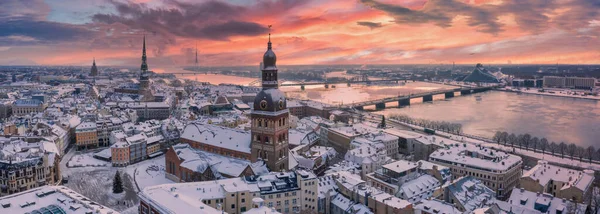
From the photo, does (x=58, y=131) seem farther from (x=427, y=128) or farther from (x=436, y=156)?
(x=427, y=128)

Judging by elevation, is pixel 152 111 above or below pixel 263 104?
below

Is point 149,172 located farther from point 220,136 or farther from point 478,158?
point 478,158

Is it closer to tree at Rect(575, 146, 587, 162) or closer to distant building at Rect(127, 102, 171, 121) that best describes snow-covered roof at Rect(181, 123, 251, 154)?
tree at Rect(575, 146, 587, 162)

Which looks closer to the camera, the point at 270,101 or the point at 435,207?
the point at 435,207

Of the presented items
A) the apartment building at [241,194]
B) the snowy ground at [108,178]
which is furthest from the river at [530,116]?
the snowy ground at [108,178]

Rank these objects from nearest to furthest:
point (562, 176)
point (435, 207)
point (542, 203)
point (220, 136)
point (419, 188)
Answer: point (435, 207), point (542, 203), point (419, 188), point (562, 176), point (220, 136)

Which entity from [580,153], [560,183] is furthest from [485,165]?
[580,153]

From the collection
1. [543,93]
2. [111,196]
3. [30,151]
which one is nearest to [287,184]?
[111,196]

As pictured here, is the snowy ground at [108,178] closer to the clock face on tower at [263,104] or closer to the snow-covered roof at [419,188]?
the clock face on tower at [263,104]
